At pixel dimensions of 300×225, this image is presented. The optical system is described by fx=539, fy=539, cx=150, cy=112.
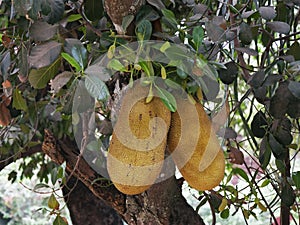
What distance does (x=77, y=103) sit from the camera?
60 centimetres

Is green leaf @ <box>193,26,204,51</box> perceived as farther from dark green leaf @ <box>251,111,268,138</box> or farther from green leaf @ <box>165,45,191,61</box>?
dark green leaf @ <box>251,111,268,138</box>

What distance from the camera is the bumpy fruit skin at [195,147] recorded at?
0.64 metres

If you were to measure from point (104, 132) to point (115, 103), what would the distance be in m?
0.18

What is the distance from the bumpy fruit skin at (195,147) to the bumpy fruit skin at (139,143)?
22 millimetres

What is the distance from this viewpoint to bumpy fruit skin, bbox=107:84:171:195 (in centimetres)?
60

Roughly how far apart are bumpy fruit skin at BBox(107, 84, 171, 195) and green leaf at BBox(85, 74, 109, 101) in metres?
0.09

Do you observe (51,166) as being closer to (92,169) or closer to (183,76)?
(92,169)

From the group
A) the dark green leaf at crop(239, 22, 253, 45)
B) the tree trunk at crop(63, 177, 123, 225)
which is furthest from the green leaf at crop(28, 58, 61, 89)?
the tree trunk at crop(63, 177, 123, 225)

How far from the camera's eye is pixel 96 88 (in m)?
0.53

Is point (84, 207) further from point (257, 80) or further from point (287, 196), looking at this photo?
point (257, 80)

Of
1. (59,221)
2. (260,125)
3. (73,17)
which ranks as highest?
(73,17)

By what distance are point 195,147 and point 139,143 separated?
7 cm

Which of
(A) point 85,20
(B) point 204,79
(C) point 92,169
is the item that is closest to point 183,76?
(B) point 204,79

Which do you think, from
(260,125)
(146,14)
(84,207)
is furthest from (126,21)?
(84,207)
